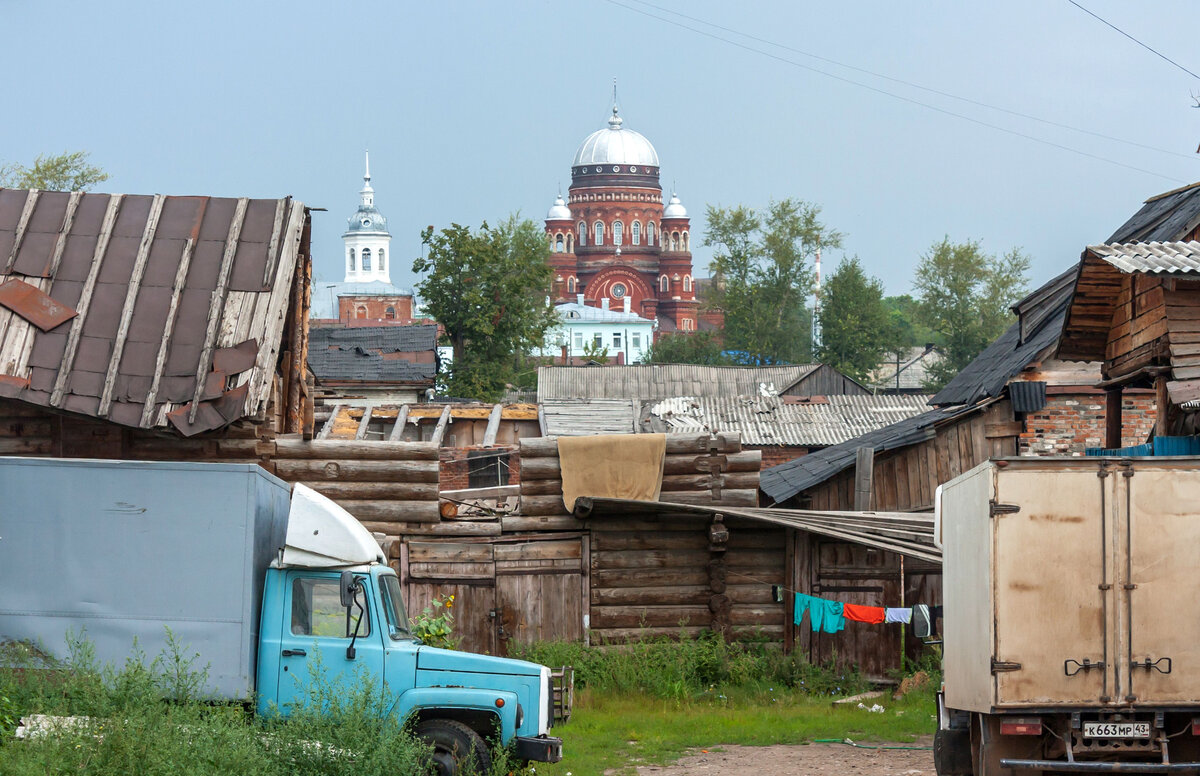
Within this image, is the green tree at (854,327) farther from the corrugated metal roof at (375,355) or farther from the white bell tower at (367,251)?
the white bell tower at (367,251)

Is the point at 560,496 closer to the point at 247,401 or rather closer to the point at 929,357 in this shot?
the point at 247,401

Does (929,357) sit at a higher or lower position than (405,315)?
lower

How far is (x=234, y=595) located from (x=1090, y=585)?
5994 mm

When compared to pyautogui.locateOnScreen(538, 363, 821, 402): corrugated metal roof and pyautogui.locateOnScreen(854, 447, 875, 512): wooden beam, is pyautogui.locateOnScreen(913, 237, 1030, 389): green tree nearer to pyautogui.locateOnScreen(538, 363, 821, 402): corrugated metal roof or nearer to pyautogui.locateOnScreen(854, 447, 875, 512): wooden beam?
pyautogui.locateOnScreen(538, 363, 821, 402): corrugated metal roof

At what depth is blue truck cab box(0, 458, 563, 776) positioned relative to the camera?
9.80 metres

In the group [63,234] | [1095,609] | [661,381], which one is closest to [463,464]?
[63,234]

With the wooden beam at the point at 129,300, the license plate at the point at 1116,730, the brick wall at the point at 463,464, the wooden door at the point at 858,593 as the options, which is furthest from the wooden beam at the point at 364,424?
the license plate at the point at 1116,730

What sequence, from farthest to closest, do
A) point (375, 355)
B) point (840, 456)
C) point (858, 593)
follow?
1. point (375, 355)
2. point (840, 456)
3. point (858, 593)

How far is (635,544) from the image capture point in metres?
16.7

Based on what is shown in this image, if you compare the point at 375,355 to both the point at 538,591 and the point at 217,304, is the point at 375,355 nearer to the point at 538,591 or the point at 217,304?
the point at 538,591

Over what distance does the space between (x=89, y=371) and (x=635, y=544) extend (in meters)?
6.91

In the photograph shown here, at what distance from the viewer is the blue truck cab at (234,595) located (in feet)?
32.2

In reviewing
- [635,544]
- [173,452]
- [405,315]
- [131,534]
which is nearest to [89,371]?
[173,452]

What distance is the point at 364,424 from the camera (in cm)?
2659
